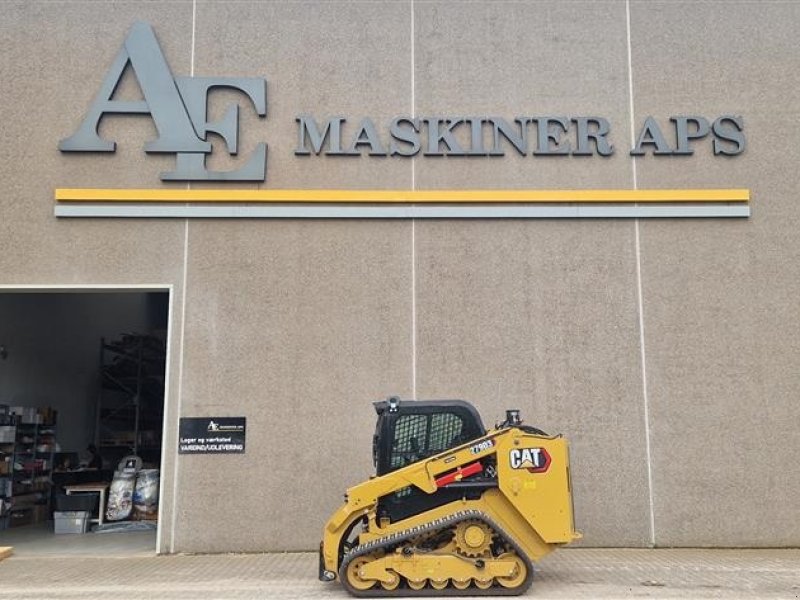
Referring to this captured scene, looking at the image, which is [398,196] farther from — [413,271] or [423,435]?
[423,435]

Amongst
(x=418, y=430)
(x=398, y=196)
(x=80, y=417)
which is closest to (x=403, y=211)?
(x=398, y=196)

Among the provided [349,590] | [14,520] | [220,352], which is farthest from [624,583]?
[14,520]

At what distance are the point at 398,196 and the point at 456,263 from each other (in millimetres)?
1151

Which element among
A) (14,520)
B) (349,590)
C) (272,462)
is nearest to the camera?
(349,590)

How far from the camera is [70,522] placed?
10992mm

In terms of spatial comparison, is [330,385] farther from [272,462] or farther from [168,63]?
[168,63]

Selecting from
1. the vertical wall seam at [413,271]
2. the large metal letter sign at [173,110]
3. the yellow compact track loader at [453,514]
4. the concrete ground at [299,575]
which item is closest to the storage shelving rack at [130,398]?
the concrete ground at [299,575]

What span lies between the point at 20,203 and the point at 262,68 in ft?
11.8

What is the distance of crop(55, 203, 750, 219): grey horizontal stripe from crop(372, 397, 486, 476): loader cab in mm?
3387

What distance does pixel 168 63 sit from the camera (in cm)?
1001

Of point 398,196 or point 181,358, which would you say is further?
point 398,196

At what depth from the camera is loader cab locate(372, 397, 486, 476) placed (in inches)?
277

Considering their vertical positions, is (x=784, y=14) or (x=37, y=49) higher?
(x=784, y=14)

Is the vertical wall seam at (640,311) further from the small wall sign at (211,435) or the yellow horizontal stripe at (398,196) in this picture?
the small wall sign at (211,435)
